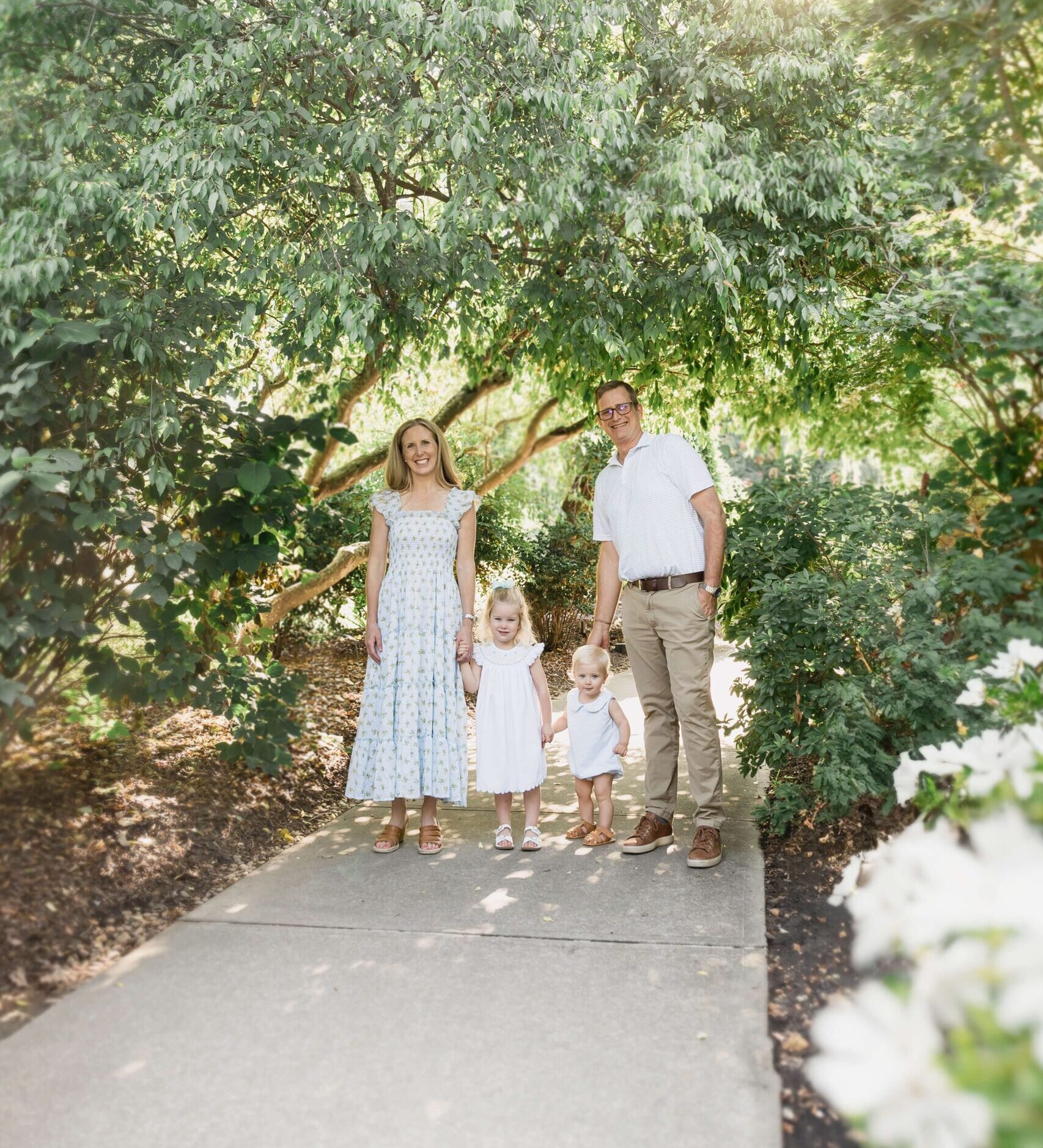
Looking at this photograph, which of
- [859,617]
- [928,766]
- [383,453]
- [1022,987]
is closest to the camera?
[1022,987]

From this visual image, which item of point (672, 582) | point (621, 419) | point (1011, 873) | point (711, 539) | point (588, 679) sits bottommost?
point (1011, 873)

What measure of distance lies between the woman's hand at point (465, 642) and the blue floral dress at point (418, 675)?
0.9 inches

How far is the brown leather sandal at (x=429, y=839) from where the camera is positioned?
451 cm

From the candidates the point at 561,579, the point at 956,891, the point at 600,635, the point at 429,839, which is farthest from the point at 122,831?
the point at 561,579

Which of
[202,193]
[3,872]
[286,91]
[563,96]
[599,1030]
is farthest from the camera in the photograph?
[286,91]

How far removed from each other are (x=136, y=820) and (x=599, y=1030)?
7.57ft

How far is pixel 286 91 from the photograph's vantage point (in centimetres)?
453

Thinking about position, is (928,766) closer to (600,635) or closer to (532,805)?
(600,635)

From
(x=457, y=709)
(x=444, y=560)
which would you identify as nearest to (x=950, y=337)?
(x=444, y=560)

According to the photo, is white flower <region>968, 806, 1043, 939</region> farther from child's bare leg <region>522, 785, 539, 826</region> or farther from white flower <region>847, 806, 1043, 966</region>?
child's bare leg <region>522, 785, 539, 826</region>

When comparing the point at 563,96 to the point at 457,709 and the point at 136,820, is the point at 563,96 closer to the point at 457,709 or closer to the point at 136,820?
the point at 457,709

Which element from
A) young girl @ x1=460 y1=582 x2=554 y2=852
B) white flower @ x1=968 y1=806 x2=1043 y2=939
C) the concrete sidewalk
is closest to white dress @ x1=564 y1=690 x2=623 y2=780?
young girl @ x1=460 y1=582 x2=554 y2=852

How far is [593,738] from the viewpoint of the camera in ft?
15.2

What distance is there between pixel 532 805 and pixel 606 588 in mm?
1111
